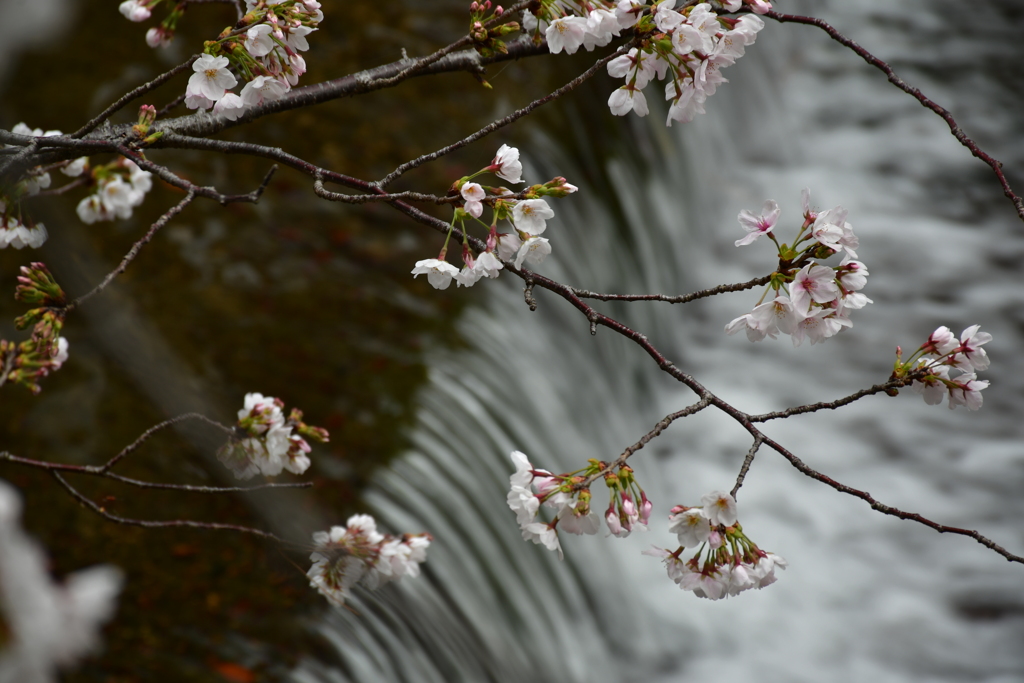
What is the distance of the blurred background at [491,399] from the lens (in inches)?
91.0

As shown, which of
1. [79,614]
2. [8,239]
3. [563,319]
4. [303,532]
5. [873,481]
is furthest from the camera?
[873,481]

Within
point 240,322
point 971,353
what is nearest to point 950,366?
point 971,353

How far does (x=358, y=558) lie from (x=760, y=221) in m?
1.05

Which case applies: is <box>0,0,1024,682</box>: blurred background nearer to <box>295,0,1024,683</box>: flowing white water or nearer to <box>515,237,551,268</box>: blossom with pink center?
<box>295,0,1024,683</box>: flowing white water

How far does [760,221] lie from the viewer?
1.26 meters

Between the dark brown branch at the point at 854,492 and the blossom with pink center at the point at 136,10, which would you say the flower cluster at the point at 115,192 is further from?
the dark brown branch at the point at 854,492

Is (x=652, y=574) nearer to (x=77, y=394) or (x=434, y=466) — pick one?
(x=434, y=466)

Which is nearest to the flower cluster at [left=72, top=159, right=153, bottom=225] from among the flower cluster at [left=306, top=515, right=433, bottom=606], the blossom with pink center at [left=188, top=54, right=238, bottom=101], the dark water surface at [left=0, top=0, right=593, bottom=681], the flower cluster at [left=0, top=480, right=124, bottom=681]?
the dark water surface at [left=0, top=0, right=593, bottom=681]

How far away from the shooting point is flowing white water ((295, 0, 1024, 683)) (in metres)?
2.80

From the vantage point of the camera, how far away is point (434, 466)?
Answer: 277cm

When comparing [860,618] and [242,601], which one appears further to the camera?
[860,618]

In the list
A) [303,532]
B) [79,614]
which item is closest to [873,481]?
[303,532]

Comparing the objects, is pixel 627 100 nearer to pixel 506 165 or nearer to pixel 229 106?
pixel 506 165

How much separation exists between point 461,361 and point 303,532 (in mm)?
2380
